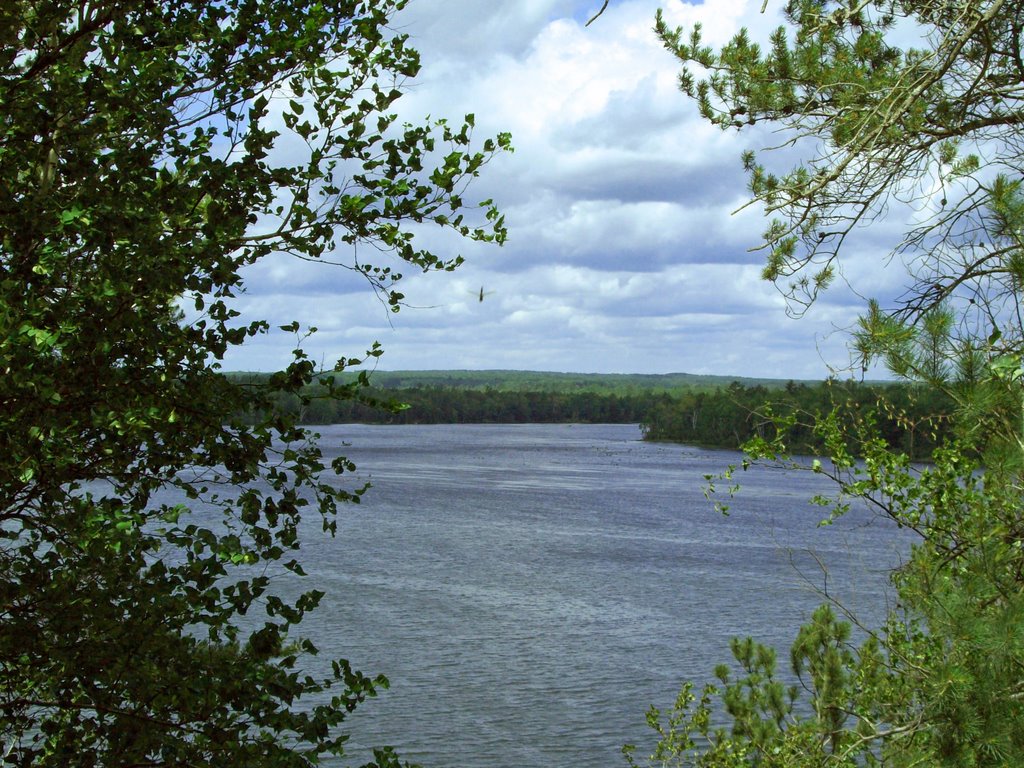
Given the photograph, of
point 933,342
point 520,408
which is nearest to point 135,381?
point 933,342

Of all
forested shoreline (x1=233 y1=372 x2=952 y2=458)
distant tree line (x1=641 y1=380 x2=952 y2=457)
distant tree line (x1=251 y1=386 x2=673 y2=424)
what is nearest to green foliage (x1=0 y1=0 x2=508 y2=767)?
forested shoreline (x1=233 y1=372 x2=952 y2=458)

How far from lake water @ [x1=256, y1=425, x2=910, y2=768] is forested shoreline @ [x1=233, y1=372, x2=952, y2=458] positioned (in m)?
0.94

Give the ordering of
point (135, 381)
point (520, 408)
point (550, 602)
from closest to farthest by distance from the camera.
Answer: point (135, 381)
point (550, 602)
point (520, 408)

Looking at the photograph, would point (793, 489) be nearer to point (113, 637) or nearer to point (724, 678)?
point (724, 678)

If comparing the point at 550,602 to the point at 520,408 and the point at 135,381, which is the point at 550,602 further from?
the point at 520,408

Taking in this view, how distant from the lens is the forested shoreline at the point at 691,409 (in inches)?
208

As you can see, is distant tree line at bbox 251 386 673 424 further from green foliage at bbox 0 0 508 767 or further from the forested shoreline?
green foliage at bbox 0 0 508 767

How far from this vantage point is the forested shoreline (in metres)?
5.29

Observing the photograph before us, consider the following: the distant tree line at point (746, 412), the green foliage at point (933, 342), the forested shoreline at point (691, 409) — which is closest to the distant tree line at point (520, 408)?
the forested shoreline at point (691, 409)

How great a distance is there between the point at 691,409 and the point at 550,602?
89559 mm

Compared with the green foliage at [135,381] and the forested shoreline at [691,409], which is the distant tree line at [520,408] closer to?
the forested shoreline at [691,409]

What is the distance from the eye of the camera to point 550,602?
26906 mm

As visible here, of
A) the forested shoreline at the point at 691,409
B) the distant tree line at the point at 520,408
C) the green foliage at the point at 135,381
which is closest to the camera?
the green foliage at the point at 135,381

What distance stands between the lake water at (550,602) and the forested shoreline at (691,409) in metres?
0.94
